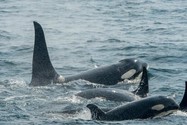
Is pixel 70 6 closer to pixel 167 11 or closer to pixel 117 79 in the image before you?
pixel 167 11

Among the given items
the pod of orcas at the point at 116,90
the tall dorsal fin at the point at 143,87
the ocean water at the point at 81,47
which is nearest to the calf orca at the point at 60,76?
the pod of orcas at the point at 116,90

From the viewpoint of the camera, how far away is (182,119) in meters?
14.9

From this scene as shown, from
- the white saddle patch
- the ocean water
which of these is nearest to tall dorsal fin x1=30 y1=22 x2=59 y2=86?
the white saddle patch

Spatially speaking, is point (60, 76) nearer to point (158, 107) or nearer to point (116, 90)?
point (116, 90)

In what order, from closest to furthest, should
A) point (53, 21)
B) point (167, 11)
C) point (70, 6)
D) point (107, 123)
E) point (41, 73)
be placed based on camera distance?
point (107, 123) → point (41, 73) → point (53, 21) → point (167, 11) → point (70, 6)

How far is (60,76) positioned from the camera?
63.0 feet

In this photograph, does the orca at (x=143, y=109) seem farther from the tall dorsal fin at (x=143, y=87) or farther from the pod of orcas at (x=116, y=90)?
the tall dorsal fin at (x=143, y=87)

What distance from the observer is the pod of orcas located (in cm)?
1483

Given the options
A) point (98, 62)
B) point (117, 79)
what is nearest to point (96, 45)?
point (98, 62)

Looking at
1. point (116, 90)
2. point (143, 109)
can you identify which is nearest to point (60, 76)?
point (116, 90)

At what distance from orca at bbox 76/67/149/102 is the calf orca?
1.96 meters

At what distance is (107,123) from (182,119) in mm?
2025

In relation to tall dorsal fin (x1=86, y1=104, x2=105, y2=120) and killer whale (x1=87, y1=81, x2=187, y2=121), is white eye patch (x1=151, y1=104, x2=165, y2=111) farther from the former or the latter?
tall dorsal fin (x1=86, y1=104, x2=105, y2=120)

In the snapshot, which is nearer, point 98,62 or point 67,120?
point 67,120
